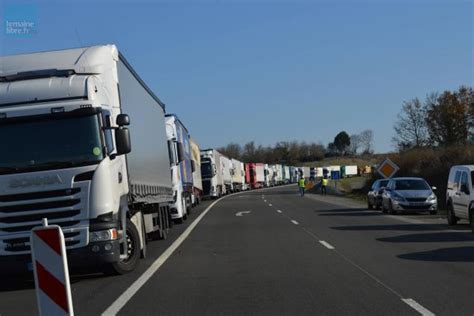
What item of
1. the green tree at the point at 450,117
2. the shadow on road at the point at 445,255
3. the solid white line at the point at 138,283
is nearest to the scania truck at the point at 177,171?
the solid white line at the point at 138,283

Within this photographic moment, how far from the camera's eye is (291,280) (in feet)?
34.4

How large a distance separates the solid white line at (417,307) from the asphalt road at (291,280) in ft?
0.07

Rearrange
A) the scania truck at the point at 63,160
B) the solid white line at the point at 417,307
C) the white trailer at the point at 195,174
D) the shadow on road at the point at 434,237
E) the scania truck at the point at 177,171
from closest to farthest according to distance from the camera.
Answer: the solid white line at the point at 417,307, the scania truck at the point at 63,160, the shadow on road at the point at 434,237, the scania truck at the point at 177,171, the white trailer at the point at 195,174

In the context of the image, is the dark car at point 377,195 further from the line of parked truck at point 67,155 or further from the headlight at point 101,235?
the headlight at point 101,235

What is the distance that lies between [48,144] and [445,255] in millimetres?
8151

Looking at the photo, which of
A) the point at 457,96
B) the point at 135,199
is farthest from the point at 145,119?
the point at 457,96

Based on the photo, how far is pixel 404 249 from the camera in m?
14.5

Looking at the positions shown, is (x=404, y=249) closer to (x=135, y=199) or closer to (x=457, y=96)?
(x=135, y=199)

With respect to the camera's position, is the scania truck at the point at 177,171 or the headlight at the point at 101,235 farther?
the scania truck at the point at 177,171

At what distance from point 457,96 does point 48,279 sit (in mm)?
69217

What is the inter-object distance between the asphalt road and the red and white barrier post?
1.81 meters

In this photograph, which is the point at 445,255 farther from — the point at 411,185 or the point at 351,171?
the point at 351,171

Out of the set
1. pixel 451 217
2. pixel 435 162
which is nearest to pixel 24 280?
pixel 451 217

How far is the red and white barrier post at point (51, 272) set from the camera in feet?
21.7
